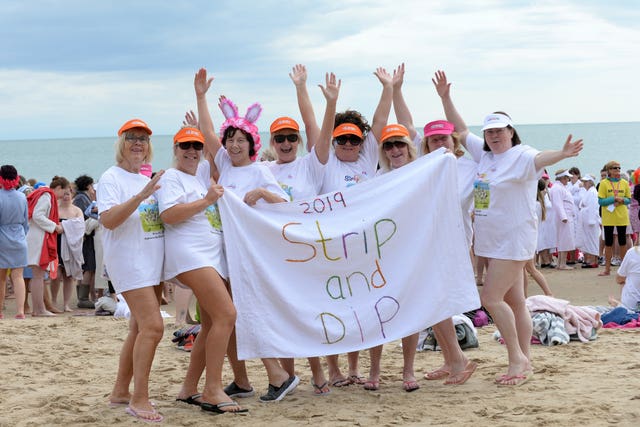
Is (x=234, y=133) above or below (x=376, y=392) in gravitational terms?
above

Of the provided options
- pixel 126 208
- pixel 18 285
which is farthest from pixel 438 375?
pixel 18 285

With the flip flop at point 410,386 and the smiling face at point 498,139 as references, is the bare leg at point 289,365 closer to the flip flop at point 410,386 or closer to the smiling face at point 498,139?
the flip flop at point 410,386

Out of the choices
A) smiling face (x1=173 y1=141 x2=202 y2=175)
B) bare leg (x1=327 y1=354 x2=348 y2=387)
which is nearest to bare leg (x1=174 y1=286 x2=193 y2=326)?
bare leg (x1=327 y1=354 x2=348 y2=387)

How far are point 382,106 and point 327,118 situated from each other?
67 cm

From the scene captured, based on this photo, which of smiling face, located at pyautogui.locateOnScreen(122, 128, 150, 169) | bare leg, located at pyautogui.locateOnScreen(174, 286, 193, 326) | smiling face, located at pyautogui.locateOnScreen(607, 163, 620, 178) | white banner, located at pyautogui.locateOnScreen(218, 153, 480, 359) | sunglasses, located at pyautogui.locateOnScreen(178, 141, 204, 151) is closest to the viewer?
smiling face, located at pyautogui.locateOnScreen(122, 128, 150, 169)

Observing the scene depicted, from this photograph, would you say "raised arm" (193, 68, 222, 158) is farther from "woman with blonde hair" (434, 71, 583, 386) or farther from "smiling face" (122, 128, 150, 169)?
"woman with blonde hair" (434, 71, 583, 386)

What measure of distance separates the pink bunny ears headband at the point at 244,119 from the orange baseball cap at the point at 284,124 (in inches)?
8.3

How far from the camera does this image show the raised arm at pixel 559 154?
630cm

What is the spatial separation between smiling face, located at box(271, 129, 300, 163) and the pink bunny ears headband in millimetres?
267

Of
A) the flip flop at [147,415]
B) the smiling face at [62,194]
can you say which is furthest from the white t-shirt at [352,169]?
the smiling face at [62,194]

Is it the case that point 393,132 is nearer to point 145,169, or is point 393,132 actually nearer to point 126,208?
point 126,208

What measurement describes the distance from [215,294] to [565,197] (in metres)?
13.1

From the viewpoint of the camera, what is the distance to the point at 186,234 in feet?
19.4

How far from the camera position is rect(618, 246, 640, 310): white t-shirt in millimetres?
9891
